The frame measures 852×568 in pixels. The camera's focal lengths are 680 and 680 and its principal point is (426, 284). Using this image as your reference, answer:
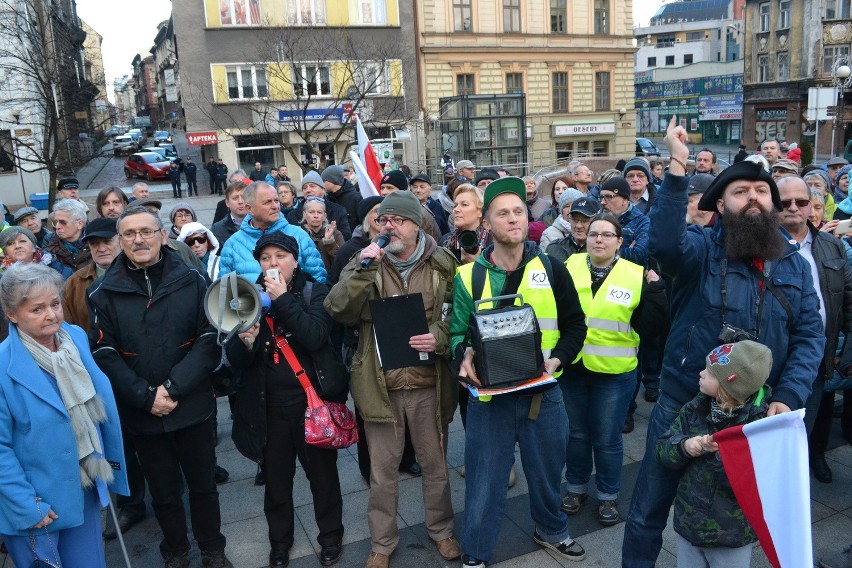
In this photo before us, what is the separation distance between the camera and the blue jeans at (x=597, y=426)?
446 centimetres

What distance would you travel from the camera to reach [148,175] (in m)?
33.8

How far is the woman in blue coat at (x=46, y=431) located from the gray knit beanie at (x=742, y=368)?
2.97 m

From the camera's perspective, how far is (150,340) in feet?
12.5

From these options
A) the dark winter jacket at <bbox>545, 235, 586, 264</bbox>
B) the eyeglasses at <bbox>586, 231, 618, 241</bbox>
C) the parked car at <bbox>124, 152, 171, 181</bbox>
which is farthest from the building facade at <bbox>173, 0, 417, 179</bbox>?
→ the eyeglasses at <bbox>586, 231, 618, 241</bbox>

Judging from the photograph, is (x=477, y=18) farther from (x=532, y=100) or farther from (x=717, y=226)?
(x=717, y=226)

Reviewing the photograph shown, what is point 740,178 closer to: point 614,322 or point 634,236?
point 614,322

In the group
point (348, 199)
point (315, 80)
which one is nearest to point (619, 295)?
point (348, 199)

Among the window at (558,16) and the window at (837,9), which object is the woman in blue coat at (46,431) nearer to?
the window at (558,16)

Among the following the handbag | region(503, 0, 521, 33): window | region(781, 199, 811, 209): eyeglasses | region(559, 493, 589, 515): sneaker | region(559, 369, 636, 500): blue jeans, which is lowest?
region(559, 493, 589, 515): sneaker

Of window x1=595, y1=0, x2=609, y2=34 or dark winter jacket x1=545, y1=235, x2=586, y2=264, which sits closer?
dark winter jacket x1=545, y1=235, x2=586, y2=264

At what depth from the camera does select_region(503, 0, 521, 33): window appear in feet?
117

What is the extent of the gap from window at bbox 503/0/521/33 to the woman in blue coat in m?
35.4

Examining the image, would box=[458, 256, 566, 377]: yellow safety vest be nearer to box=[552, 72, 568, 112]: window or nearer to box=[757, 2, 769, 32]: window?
box=[552, 72, 568, 112]: window

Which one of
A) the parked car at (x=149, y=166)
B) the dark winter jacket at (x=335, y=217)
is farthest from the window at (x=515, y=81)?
the dark winter jacket at (x=335, y=217)
